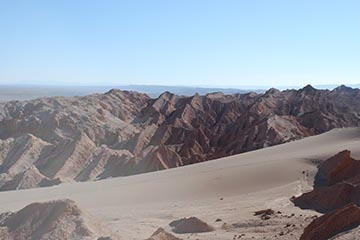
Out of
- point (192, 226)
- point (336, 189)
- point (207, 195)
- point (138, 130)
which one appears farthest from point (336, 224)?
point (138, 130)

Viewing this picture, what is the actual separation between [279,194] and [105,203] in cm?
777

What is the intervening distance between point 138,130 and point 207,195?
38.5 metres

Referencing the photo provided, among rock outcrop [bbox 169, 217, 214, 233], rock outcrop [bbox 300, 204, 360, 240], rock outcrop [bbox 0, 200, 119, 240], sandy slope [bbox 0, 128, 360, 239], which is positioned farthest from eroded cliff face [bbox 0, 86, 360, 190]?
rock outcrop [bbox 300, 204, 360, 240]

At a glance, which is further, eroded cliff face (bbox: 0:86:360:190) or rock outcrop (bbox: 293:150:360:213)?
eroded cliff face (bbox: 0:86:360:190)

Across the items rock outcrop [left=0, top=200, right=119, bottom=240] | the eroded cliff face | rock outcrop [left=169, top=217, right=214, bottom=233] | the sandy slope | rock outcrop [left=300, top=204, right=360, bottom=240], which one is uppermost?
rock outcrop [left=300, top=204, right=360, bottom=240]

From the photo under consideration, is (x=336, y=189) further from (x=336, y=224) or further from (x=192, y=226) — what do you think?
(x=336, y=224)

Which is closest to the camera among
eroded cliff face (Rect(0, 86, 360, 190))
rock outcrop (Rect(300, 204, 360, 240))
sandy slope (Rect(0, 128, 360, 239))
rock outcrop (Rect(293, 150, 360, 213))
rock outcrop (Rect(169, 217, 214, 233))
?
rock outcrop (Rect(300, 204, 360, 240))

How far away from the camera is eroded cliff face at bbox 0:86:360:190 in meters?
42.7

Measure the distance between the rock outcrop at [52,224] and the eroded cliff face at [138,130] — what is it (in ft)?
73.0

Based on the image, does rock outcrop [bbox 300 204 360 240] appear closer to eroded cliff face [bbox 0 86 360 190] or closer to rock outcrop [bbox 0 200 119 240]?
rock outcrop [bbox 0 200 119 240]

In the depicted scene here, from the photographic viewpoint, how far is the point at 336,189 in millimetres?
18297

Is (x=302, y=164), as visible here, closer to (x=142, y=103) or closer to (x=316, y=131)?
(x=316, y=131)

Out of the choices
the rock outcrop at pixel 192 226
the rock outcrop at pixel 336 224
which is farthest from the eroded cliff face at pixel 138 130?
the rock outcrop at pixel 336 224

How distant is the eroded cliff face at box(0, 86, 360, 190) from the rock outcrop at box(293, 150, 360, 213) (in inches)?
760
